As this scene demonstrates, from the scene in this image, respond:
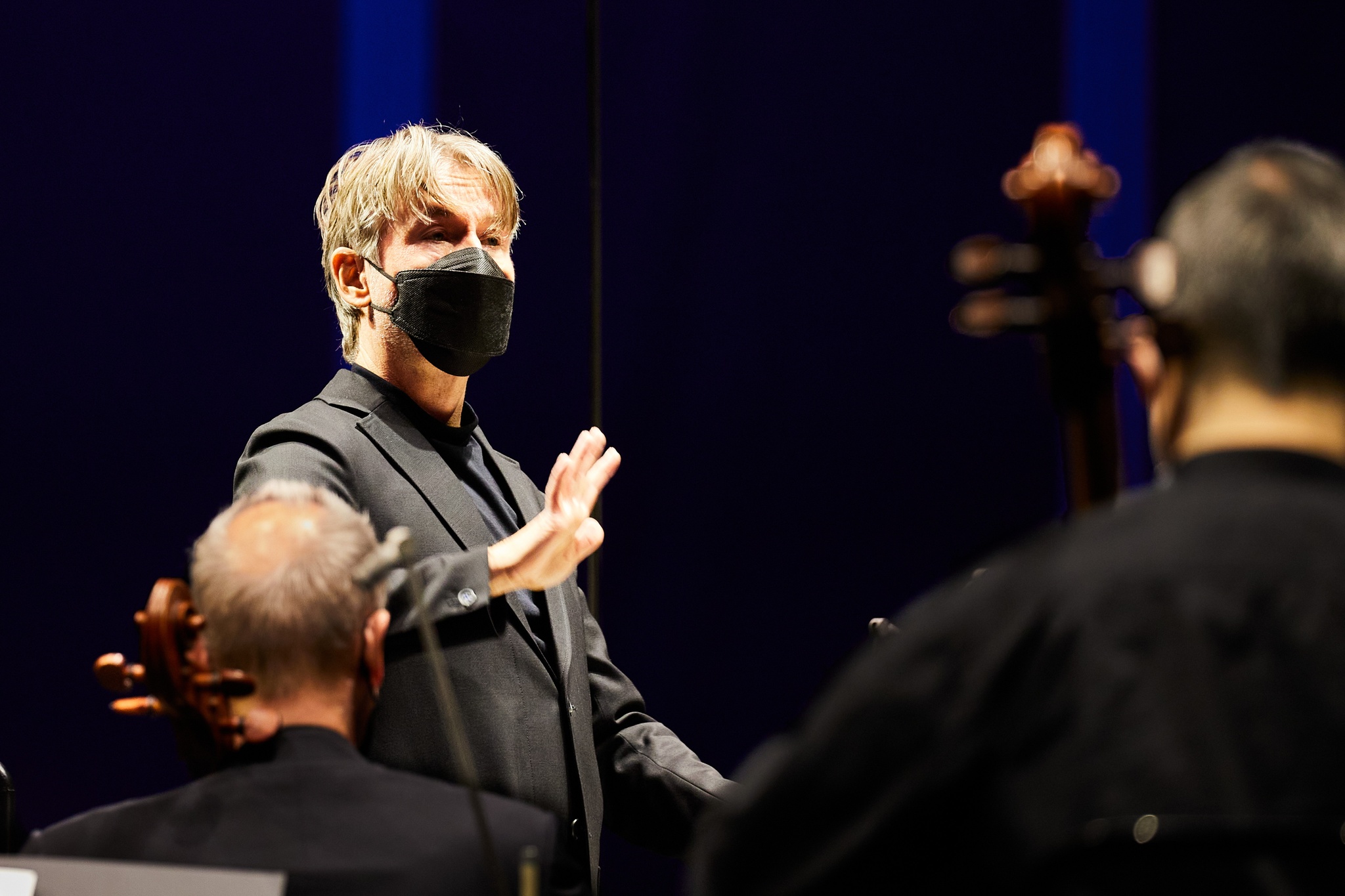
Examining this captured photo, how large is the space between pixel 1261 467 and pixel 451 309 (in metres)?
1.40

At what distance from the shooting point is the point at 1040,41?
3.02 metres

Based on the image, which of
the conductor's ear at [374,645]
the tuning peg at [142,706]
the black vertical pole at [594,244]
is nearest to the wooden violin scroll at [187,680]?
the tuning peg at [142,706]

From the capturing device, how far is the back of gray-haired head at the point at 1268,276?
0.91 meters

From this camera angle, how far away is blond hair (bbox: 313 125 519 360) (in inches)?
82.5

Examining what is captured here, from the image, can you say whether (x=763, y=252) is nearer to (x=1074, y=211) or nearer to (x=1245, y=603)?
(x=1074, y=211)

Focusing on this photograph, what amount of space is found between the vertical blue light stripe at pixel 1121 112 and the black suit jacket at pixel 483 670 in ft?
4.60

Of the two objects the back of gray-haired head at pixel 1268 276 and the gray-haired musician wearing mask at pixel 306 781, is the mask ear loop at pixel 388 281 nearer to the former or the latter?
the gray-haired musician wearing mask at pixel 306 781

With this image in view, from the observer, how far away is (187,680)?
4.32 feet

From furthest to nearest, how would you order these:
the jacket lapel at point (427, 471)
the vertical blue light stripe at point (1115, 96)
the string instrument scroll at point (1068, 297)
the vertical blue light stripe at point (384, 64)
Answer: the vertical blue light stripe at point (384, 64) < the vertical blue light stripe at point (1115, 96) < the jacket lapel at point (427, 471) < the string instrument scroll at point (1068, 297)

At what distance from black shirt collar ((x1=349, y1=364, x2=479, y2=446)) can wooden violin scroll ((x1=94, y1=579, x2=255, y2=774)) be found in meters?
0.71

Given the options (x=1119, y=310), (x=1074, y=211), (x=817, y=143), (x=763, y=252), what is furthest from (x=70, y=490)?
(x=1074, y=211)

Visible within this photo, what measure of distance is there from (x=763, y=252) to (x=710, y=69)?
17.0 inches

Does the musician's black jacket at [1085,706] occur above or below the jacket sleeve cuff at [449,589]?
above

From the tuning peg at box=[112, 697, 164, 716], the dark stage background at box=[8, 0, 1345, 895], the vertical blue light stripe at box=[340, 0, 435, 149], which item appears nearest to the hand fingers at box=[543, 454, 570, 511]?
the tuning peg at box=[112, 697, 164, 716]
